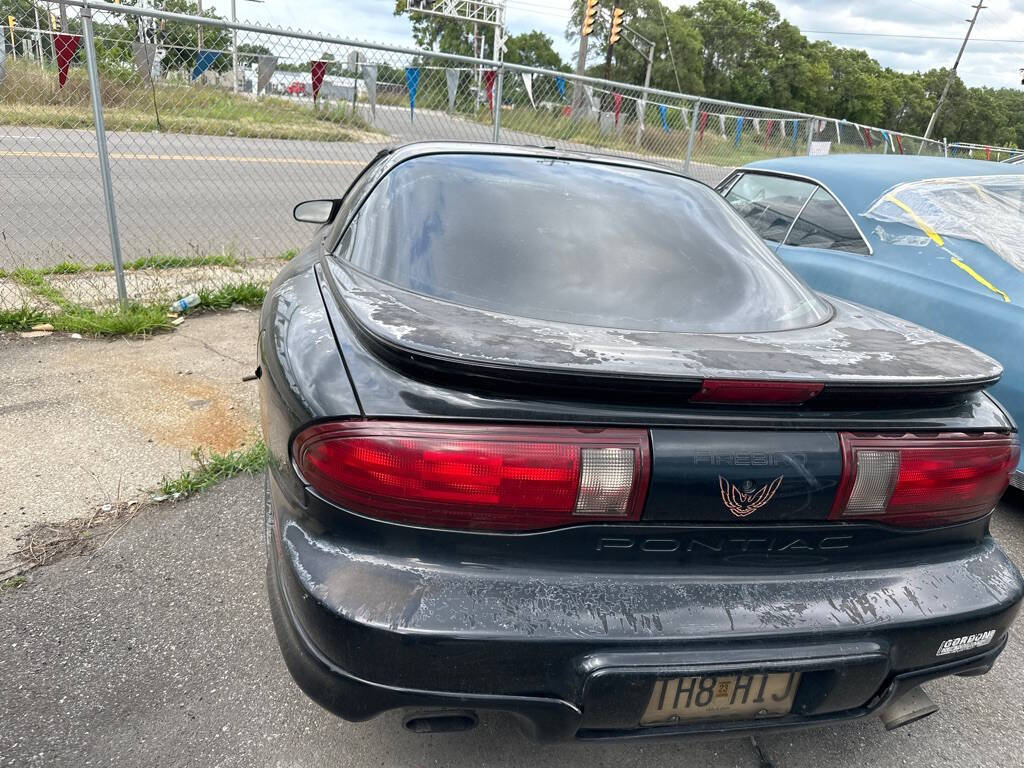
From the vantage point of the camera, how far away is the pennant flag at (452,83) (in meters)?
5.76

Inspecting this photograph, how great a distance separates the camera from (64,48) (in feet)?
13.6

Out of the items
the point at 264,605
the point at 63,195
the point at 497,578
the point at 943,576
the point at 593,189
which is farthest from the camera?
the point at 63,195

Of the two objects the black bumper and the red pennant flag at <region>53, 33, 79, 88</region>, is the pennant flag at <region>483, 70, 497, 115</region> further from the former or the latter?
the black bumper

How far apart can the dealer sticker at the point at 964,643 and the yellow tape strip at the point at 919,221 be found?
7.83 feet

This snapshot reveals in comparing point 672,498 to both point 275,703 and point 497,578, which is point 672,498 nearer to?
point 497,578

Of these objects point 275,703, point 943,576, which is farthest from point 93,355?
point 943,576

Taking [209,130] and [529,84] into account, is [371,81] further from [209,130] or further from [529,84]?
[529,84]

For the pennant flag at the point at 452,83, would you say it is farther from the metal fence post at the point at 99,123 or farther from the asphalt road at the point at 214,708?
the asphalt road at the point at 214,708

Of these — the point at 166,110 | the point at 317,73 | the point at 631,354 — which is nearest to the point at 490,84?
the point at 317,73

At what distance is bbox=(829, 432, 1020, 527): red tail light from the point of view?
1489mm

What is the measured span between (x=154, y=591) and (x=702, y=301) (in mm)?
1972

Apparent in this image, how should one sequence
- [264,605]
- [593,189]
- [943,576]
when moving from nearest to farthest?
[943,576]
[264,605]
[593,189]

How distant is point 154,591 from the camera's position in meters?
2.26

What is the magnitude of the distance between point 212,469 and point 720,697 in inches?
91.1
